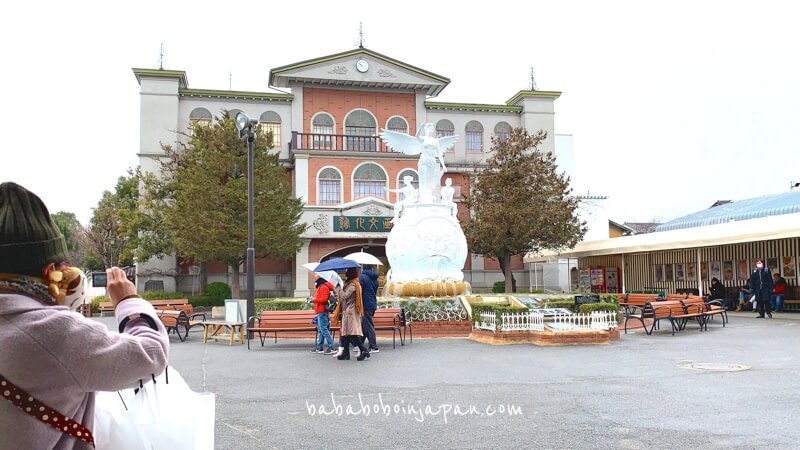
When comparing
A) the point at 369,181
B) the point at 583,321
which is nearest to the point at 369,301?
the point at 583,321

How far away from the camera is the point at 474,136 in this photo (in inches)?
1561

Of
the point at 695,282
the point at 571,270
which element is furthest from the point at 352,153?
the point at 695,282

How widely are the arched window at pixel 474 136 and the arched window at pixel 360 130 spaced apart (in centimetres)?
601

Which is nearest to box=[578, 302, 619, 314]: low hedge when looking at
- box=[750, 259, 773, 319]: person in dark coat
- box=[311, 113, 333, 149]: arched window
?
box=[750, 259, 773, 319]: person in dark coat

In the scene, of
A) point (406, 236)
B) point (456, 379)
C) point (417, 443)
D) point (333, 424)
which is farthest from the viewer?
point (406, 236)

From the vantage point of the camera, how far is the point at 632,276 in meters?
32.9

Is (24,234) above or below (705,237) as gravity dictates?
below

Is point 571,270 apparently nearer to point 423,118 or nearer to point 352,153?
point 423,118

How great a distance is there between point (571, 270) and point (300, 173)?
57.4 ft

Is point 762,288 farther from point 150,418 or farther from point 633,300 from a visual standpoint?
point 150,418

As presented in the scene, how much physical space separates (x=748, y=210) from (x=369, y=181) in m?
19.1

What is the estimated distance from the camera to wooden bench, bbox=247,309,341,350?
13781 mm

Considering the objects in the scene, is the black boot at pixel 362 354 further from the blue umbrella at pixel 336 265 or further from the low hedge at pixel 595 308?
the low hedge at pixel 595 308

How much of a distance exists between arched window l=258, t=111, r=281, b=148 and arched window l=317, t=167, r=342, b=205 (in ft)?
12.5
